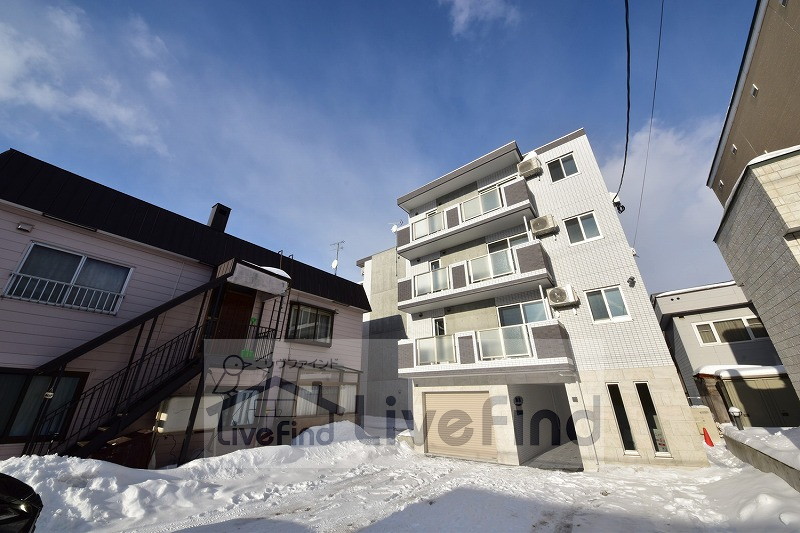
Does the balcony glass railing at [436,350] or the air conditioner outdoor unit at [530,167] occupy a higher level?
the air conditioner outdoor unit at [530,167]

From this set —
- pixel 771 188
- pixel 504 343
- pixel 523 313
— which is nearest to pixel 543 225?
pixel 523 313

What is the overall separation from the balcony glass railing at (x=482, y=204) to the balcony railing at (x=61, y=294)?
1270cm

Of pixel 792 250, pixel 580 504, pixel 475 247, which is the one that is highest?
pixel 475 247

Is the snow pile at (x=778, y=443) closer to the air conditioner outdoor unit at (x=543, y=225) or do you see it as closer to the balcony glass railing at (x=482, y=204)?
the air conditioner outdoor unit at (x=543, y=225)

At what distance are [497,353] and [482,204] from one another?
20.7 feet

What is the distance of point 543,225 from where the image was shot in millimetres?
11445

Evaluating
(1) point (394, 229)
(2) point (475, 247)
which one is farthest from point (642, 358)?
(1) point (394, 229)

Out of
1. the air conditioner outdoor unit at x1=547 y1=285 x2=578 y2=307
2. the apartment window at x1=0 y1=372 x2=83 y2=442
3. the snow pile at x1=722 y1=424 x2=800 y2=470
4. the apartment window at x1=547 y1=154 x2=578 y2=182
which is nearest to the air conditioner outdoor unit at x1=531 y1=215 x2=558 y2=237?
the apartment window at x1=547 y1=154 x2=578 y2=182

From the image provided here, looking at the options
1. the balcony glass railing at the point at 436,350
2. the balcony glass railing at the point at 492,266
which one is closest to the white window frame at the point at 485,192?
the balcony glass railing at the point at 492,266

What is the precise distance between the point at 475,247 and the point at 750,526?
10.5m

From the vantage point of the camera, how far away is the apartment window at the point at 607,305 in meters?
9.55

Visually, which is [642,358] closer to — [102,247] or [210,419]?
[210,419]

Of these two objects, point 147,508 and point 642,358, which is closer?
point 147,508

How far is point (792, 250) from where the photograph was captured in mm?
5172
